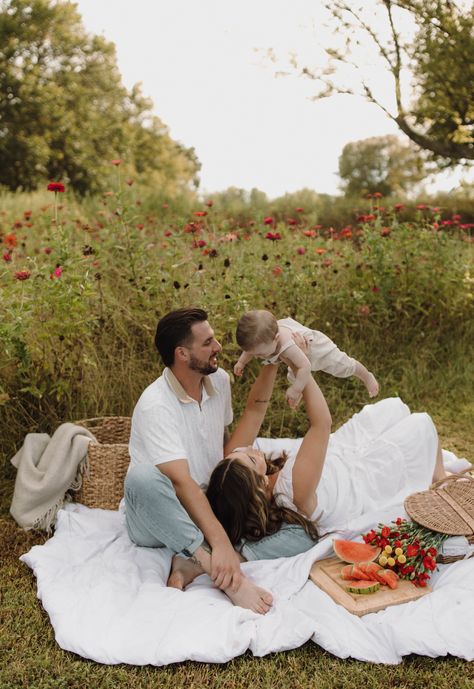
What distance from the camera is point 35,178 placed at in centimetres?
2295

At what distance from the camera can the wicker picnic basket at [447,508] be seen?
10.8 feet

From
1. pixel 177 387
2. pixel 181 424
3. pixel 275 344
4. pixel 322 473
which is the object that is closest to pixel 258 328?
pixel 275 344

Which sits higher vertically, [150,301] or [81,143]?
[81,143]

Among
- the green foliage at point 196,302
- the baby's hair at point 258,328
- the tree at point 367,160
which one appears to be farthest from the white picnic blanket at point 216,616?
the tree at point 367,160

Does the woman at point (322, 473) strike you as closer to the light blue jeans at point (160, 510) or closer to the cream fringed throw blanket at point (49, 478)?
the light blue jeans at point (160, 510)

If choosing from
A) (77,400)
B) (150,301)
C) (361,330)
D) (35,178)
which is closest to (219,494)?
(77,400)

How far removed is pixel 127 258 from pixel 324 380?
1.84 m

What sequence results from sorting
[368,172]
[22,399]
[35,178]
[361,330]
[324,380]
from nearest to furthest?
1. [22,399]
2. [324,380]
3. [361,330]
4. [35,178]
5. [368,172]

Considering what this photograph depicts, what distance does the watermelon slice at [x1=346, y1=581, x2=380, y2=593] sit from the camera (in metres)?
3.06

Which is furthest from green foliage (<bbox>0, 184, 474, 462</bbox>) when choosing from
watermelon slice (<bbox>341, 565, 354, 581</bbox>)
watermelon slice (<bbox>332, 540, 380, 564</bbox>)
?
watermelon slice (<bbox>341, 565, 354, 581</bbox>)

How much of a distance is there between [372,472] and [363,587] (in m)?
0.82

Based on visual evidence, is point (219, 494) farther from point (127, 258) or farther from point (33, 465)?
point (127, 258)

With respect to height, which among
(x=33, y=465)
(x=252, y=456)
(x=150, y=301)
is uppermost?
(x=150, y=301)

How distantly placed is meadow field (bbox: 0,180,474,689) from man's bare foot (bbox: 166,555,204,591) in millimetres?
580
